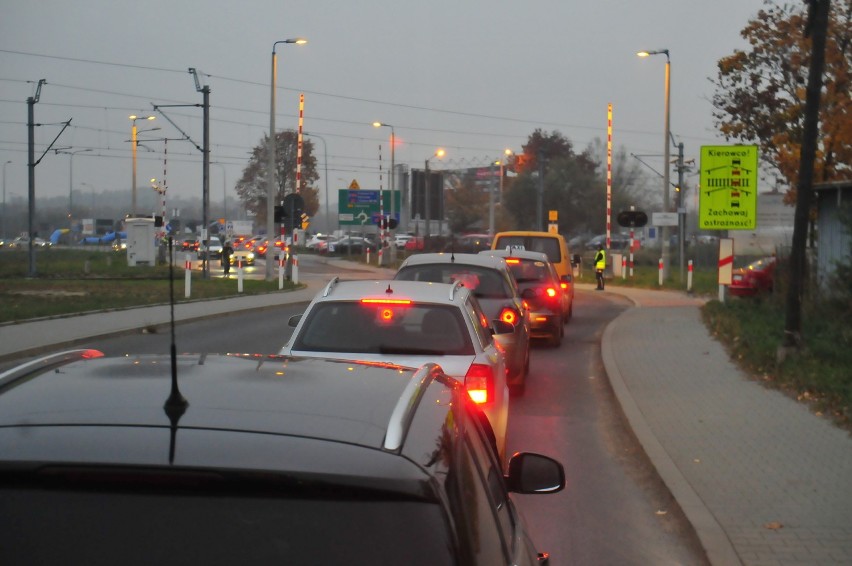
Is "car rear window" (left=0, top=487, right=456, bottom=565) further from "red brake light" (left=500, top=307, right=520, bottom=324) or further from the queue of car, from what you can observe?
"red brake light" (left=500, top=307, right=520, bottom=324)

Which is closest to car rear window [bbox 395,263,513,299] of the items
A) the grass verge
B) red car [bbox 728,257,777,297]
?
the grass verge

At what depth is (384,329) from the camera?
816cm

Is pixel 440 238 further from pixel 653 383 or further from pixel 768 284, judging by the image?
pixel 653 383

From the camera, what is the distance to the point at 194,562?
2215 millimetres

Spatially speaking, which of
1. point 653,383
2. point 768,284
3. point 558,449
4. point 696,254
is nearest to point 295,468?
point 558,449

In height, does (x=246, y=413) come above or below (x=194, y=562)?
above

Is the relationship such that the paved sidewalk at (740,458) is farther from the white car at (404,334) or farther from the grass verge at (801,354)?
the white car at (404,334)

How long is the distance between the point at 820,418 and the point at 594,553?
490 cm

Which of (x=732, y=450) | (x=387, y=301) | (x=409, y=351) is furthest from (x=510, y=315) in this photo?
(x=409, y=351)

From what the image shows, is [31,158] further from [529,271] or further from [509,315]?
[509,315]

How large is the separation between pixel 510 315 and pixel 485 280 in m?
0.66

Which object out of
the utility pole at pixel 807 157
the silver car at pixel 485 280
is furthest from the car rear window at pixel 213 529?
the utility pole at pixel 807 157

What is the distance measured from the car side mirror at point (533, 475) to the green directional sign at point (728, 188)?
63.7ft

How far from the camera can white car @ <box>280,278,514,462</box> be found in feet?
25.8
